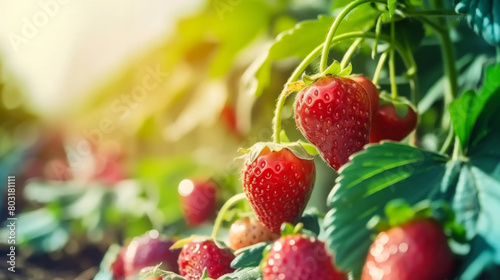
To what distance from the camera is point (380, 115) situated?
0.61 metres

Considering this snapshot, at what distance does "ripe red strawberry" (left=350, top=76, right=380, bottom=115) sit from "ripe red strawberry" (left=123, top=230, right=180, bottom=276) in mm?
285

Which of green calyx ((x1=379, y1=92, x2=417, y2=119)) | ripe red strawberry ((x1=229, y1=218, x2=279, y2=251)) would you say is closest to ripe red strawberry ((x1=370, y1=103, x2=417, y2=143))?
green calyx ((x1=379, y1=92, x2=417, y2=119))

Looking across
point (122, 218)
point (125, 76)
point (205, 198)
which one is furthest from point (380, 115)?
point (125, 76)

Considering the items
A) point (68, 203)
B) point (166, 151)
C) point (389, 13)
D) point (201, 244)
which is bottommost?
point (166, 151)

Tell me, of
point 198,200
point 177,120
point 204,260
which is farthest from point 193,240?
point 177,120

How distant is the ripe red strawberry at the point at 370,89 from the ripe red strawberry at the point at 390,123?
0.5 inches

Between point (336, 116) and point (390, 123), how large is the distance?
96mm

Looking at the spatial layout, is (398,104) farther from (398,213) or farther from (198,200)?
Result: (198,200)

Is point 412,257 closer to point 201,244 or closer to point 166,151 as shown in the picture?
point 201,244

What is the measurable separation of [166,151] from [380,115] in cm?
109

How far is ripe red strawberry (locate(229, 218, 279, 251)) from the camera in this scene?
64 centimetres

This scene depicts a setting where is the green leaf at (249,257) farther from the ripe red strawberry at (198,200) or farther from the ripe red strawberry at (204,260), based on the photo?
the ripe red strawberry at (198,200)

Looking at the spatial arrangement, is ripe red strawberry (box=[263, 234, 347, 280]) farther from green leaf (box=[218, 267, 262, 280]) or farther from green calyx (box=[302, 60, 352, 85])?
green calyx (box=[302, 60, 352, 85])

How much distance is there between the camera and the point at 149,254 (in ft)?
2.48
